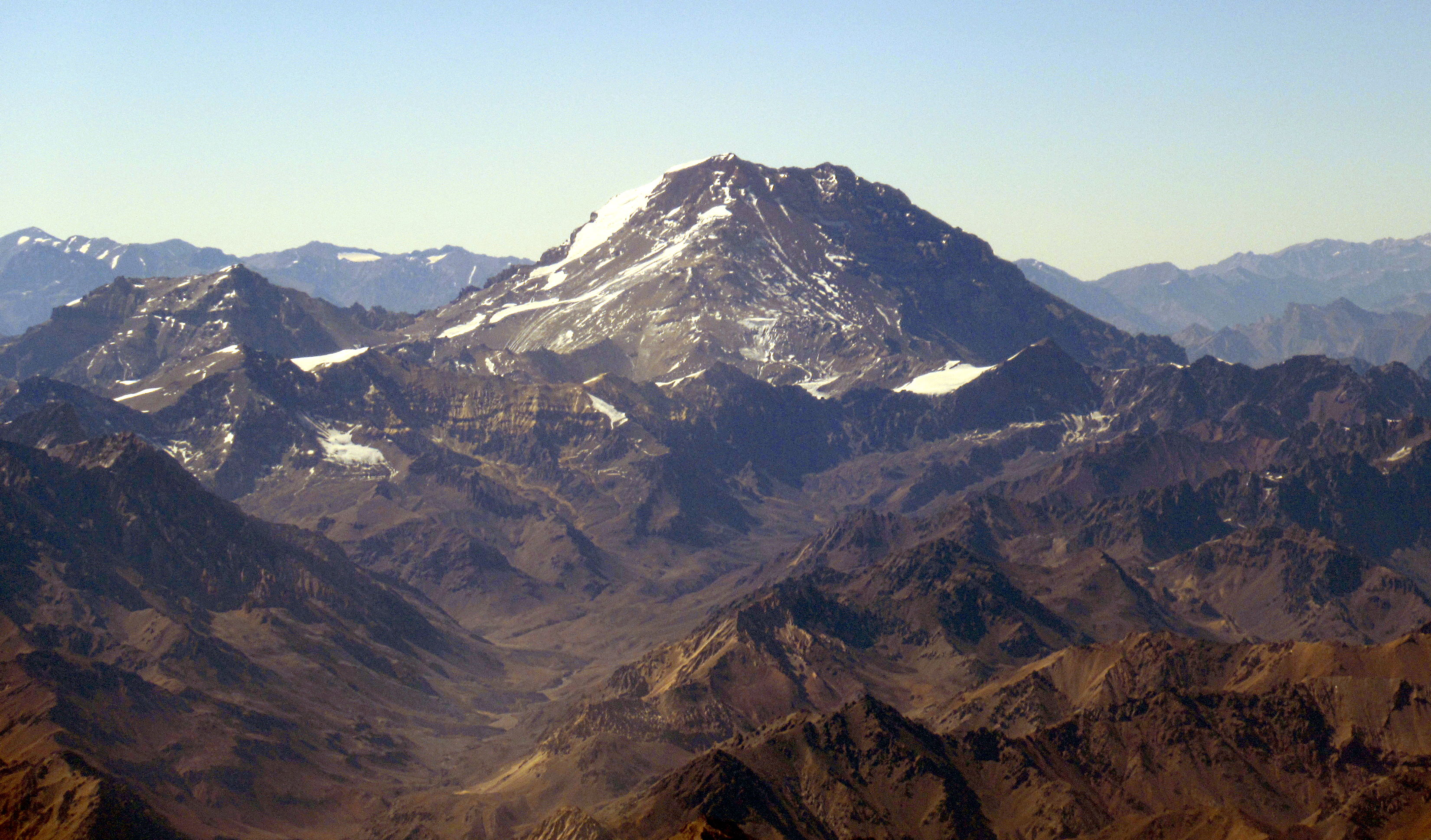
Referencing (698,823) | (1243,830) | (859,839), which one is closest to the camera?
(698,823)

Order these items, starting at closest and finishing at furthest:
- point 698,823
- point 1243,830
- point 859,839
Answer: point 698,823, point 859,839, point 1243,830

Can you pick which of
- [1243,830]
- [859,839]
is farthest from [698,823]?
[1243,830]

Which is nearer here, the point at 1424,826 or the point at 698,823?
the point at 698,823

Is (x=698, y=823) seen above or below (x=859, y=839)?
above

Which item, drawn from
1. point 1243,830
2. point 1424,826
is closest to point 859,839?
point 1243,830

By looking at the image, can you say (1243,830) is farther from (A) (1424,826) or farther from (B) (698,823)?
(B) (698,823)

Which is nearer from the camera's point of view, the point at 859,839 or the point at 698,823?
the point at 698,823

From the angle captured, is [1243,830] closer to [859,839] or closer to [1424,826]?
[1424,826]

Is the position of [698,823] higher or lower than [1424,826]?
higher
